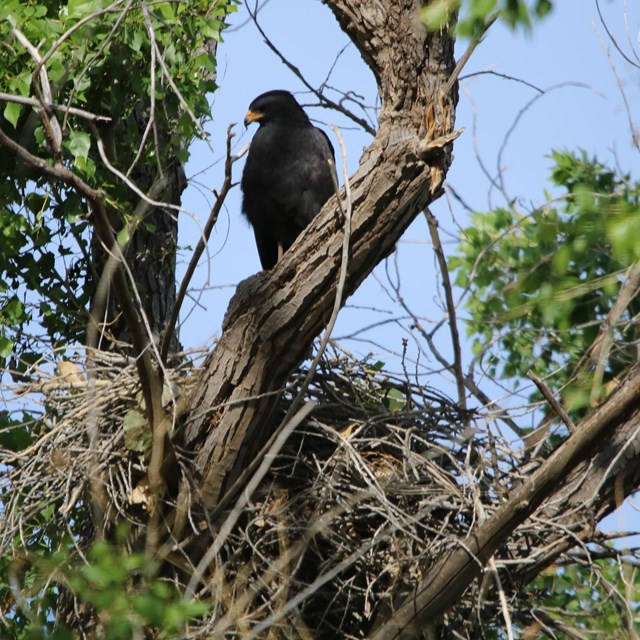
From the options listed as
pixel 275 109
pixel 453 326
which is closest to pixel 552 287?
pixel 453 326

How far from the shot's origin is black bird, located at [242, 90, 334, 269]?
5.21 m

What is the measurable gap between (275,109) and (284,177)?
0.63 m

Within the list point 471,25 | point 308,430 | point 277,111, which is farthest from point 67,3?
point 471,25

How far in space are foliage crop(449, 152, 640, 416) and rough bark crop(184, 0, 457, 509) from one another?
438mm

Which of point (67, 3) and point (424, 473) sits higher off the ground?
point (67, 3)

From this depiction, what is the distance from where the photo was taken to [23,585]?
3992 mm

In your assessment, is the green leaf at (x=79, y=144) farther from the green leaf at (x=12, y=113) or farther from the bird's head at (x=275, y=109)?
the bird's head at (x=275, y=109)

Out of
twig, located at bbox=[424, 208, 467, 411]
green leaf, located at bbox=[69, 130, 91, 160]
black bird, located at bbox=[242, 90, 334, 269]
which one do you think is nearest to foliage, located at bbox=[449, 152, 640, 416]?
twig, located at bbox=[424, 208, 467, 411]

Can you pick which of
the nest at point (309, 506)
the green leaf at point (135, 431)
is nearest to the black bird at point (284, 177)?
the nest at point (309, 506)

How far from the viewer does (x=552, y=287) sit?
10.8ft

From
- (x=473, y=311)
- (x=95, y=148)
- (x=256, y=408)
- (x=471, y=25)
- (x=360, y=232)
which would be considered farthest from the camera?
(x=473, y=311)

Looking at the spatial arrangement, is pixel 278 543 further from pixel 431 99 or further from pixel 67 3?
pixel 67 3

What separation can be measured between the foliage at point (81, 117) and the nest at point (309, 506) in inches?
31.6

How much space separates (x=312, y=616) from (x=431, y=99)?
1.88 meters
